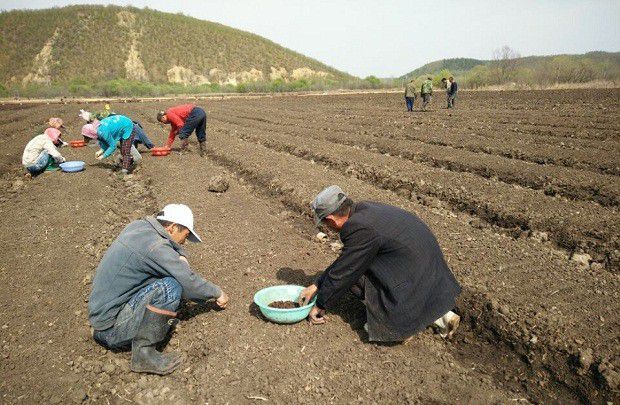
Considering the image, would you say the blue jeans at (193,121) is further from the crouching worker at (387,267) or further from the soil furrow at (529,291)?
the crouching worker at (387,267)

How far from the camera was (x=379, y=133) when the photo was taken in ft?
46.5

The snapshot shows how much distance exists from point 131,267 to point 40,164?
8.44 metres

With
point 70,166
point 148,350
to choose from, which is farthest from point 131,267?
point 70,166

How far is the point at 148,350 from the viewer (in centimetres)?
345

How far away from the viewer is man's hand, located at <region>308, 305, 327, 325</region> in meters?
3.86

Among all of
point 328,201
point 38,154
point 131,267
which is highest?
point 328,201

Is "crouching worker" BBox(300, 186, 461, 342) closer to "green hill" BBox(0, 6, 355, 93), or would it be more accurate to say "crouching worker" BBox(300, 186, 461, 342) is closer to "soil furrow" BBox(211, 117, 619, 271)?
"soil furrow" BBox(211, 117, 619, 271)

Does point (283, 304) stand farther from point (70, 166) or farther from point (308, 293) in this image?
point (70, 166)

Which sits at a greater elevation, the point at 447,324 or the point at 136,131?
the point at 136,131

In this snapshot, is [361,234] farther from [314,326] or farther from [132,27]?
[132,27]

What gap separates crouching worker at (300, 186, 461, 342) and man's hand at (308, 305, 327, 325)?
0.87 ft

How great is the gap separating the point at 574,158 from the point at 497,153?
179cm

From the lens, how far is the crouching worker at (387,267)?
3.32 metres

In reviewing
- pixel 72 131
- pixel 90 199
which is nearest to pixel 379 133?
pixel 90 199
